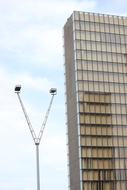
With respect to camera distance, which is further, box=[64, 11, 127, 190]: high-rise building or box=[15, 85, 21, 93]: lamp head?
box=[64, 11, 127, 190]: high-rise building

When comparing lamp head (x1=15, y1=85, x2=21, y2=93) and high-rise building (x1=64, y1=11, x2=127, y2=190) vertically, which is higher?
high-rise building (x1=64, y1=11, x2=127, y2=190)

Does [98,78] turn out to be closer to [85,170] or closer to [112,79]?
[112,79]

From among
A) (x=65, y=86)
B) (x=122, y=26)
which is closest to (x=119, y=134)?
(x=65, y=86)

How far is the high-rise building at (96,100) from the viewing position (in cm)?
11738

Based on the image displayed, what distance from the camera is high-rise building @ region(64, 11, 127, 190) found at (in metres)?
117

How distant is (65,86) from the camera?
418 feet

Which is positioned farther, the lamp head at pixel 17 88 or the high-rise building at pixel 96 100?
the high-rise building at pixel 96 100

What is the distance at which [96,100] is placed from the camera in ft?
398

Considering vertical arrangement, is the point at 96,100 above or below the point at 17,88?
above

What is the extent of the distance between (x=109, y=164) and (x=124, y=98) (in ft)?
49.0

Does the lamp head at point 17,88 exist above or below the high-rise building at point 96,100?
below

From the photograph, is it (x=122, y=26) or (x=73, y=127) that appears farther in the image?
(x=122, y=26)

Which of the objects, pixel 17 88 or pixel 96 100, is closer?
pixel 17 88

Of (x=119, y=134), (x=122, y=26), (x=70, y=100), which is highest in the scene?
(x=122, y=26)
